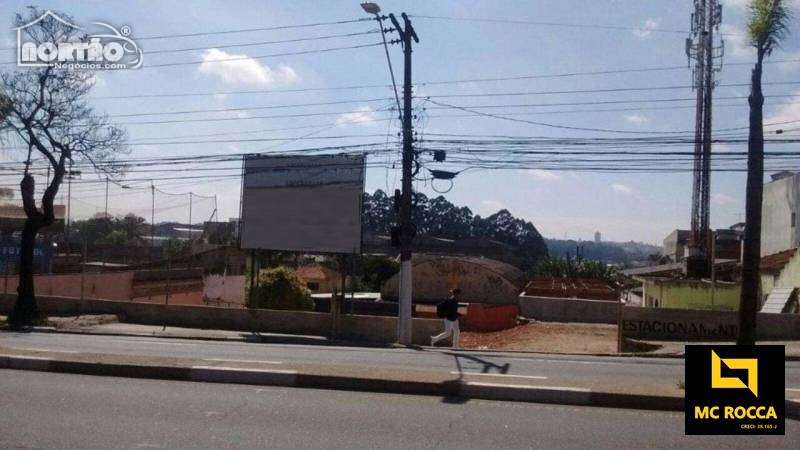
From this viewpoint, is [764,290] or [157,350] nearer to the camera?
[157,350]

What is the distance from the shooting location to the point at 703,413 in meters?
7.01

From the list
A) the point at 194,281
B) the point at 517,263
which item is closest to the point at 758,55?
the point at 194,281

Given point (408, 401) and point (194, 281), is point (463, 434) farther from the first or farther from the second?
point (194, 281)

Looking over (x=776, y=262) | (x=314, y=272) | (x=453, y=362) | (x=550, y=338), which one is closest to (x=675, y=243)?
(x=314, y=272)

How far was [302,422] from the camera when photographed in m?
7.48

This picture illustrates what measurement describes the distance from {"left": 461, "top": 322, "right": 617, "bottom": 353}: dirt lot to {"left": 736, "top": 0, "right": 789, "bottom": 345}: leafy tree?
484 inches

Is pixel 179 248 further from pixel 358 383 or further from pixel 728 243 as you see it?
pixel 358 383

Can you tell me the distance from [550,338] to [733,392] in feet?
61.4

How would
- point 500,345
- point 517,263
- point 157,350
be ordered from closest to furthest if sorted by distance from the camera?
1. point 157,350
2. point 500,345
3. point 517,263

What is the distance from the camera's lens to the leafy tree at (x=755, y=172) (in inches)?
368

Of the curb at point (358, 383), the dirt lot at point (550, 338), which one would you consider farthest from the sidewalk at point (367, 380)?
the dirt lot at point (550, 338)

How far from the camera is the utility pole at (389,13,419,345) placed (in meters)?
21.7

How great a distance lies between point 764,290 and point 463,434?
99.3ft

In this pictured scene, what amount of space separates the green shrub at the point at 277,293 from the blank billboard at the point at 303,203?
1049mm
